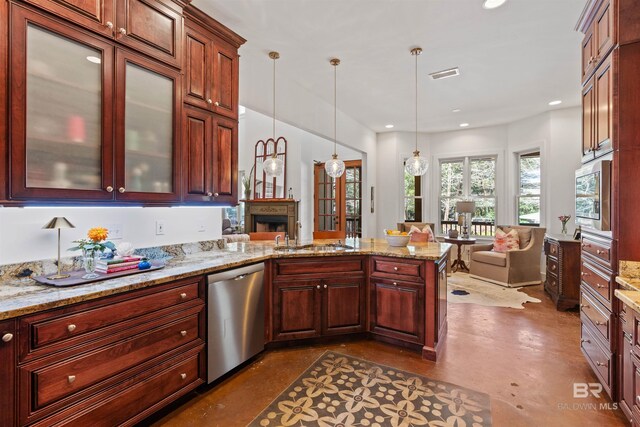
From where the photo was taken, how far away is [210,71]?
2.60 metres

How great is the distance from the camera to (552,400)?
2166 mm

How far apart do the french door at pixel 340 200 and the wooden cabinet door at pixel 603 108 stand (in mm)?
5105

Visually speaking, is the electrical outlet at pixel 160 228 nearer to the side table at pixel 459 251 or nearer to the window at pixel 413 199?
the side table at pixel 459 251

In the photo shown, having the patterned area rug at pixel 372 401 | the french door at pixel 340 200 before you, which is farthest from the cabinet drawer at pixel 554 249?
the french door at pixel 340 200

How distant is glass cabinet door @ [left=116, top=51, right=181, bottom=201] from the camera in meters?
1.99

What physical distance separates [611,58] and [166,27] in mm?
2952

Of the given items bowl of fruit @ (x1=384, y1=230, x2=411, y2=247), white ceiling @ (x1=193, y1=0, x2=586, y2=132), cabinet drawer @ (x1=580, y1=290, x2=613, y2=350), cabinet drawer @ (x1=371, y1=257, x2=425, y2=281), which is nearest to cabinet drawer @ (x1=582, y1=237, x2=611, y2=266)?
cabinet drawer @ (x1=580, y1=290, x2=613, y2=350)

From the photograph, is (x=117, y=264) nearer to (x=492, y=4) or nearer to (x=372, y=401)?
(x=372, y=401)

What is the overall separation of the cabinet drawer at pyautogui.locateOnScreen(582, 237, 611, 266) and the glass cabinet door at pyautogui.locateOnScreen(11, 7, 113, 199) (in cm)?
316

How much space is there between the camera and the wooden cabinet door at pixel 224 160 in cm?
266

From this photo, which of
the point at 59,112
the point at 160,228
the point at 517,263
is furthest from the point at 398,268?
the point at 517,263

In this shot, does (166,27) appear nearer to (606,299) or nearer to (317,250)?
(317,250)

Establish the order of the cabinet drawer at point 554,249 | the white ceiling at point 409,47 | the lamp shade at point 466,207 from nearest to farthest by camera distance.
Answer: the white ceiling at point 409,47
the cabinet drawer at point 554,249
the lamp shade at point 466,207

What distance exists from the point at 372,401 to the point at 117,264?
74.0 inches
